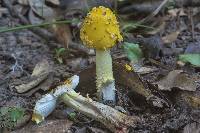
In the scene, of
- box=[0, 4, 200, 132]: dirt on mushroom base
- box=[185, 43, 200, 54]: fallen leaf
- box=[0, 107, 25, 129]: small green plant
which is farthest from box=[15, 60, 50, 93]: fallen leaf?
box=[185, 43, 200, 54]: fallen leaf

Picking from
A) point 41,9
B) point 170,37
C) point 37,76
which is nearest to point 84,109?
point 37,76

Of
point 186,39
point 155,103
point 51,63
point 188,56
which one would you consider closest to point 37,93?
point 51,63

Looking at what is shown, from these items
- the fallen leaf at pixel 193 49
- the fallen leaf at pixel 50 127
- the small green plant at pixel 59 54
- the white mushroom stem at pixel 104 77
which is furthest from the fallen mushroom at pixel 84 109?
the fallen leaf at pixel 193 49

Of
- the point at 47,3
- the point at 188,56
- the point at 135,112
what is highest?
the point at 47,3

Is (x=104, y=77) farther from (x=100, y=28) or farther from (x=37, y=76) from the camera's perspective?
(x=37, y=76)

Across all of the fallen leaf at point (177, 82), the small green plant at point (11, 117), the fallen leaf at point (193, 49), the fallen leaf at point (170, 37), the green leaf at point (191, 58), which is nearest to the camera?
the small green plant at point (11, 117)

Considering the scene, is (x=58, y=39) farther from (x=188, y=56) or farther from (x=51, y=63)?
(x=188, y=56)

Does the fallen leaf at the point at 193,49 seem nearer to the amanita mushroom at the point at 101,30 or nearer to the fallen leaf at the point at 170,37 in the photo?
the fallen leaf at the point at 170,37
